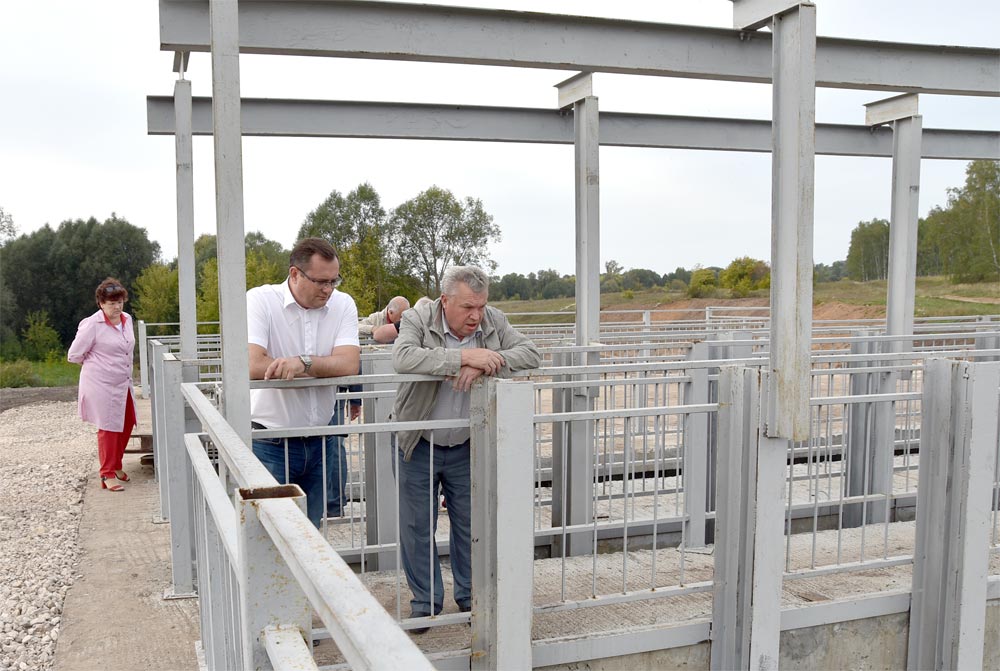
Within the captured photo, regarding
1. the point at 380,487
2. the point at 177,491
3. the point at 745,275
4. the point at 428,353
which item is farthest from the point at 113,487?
the point at 745,275

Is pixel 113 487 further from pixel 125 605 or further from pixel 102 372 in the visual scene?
pixel 125 605

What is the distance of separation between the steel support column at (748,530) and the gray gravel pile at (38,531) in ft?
11.2

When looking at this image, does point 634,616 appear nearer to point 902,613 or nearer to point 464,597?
point 464,597

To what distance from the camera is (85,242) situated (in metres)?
44.1

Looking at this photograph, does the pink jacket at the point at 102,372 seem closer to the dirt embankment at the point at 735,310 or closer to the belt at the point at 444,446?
the belt at the point at 444,446

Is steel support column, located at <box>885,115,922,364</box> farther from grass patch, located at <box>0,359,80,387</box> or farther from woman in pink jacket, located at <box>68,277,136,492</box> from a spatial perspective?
grass patch, located at <box>0,359,80,387</box>

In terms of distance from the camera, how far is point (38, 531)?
639 centimetres

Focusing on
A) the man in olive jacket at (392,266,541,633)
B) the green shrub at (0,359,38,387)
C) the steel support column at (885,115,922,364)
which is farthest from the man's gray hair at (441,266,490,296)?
the green shrub at (0,359,38,387)

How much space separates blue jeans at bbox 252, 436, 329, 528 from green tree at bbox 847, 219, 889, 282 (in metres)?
60.0

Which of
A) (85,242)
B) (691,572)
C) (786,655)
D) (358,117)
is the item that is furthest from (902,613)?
(85,242)

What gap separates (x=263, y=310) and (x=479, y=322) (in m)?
1.04

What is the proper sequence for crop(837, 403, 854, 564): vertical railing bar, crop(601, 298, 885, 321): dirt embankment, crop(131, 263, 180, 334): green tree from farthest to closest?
crop(131, 263, 180, 334): green tree
crop(601, 298, 885, 321): dirt embankment
crop(837, 403, 854, 564): vertical railing bar

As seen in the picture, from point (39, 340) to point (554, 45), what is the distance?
40.6 metres

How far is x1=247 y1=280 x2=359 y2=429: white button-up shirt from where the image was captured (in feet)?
12.8
